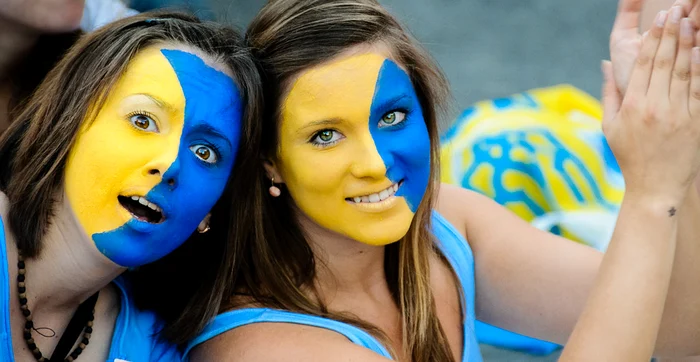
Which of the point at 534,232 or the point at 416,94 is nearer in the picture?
the point at 416,94

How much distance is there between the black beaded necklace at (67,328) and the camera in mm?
1835

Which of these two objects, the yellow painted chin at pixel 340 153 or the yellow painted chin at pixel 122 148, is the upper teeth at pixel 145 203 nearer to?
the yellow painted chin at pixel 122 148

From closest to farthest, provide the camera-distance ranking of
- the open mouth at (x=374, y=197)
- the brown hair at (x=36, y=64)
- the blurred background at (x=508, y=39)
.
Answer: the open mouth at (x=374, y=197)
the brown hair at (x=36, y=64)
the blurred background at (x=508, y=39)

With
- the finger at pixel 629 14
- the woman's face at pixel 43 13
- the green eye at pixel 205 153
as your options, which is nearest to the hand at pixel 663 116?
the finger at pixel 629 14

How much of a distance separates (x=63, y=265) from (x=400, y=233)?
2.20 ft

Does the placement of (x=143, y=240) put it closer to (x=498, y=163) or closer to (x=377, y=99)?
(x=377, y=99)

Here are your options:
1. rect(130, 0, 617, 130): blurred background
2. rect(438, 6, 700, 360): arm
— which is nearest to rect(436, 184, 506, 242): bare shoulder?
rect(438, 6, 700, 360): arm

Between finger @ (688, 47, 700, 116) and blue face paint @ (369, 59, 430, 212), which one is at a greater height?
finger @ (688, 47, 700, 116)

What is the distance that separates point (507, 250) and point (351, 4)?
694 millimetres

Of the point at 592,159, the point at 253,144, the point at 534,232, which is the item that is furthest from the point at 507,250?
the point at 592,159

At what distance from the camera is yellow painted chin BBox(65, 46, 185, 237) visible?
1.79 meters

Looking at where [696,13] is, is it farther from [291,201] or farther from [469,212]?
[291,201]

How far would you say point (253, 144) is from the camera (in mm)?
1936

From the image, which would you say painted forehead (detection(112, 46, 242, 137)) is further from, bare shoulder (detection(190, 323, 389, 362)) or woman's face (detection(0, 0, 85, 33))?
woman's face (detection(0, 0, 85, 33))
